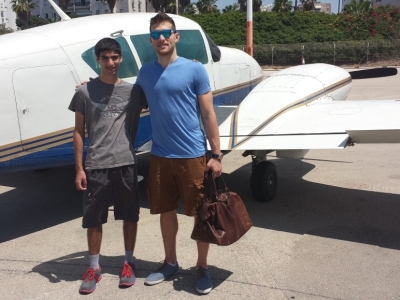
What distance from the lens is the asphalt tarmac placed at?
162 inches

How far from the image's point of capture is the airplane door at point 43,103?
16.8ft

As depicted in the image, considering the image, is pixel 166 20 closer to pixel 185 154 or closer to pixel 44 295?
pixel 185 154

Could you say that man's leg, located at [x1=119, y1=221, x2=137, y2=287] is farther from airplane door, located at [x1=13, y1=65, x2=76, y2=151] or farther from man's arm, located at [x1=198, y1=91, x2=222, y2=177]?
airplane door, located at [x1=13, y1=65, x2=76, y2=151]

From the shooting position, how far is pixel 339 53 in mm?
38562

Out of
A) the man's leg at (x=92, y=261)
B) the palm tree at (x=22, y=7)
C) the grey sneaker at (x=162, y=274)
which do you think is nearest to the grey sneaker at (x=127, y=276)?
the grey sneaker at (x=162, y=274)

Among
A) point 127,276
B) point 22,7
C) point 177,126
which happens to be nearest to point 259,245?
point 127,276

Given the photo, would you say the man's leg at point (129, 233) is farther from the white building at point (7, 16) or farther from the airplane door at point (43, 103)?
the white building at point (7, 16)

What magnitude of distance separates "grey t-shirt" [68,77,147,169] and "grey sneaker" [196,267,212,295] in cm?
110

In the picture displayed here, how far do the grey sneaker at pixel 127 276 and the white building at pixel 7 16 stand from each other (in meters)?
90.8

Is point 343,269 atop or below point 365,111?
below

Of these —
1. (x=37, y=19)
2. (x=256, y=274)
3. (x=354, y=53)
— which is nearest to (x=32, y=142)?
(x=256, y=274)

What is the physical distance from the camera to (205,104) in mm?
3781

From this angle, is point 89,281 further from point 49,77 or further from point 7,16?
point 7,16

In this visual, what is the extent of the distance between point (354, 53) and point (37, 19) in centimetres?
6831
